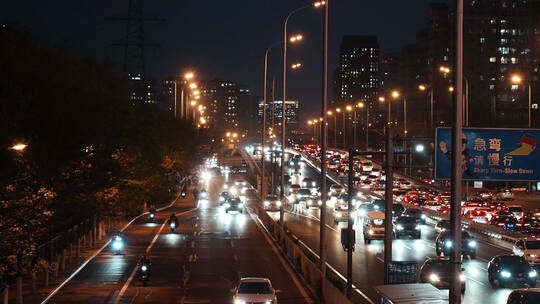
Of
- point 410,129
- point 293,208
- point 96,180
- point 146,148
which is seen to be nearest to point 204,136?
point 410,129

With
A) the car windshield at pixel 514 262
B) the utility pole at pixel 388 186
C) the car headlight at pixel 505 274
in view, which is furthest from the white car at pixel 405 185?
the utility pole at pixel 388 186

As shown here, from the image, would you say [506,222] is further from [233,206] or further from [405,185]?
[405,185]

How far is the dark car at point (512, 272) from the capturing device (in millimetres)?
31812

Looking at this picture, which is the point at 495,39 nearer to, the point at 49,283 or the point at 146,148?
the point at 146,148

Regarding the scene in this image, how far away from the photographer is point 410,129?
128500 mm

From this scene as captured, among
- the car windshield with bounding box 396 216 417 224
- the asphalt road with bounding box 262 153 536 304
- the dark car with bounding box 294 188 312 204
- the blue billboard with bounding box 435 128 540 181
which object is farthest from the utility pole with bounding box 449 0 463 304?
the dark car with bounding box 294 188 312 204

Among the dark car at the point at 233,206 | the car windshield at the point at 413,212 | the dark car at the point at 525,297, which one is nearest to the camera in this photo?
the dark car at the point at 525,297

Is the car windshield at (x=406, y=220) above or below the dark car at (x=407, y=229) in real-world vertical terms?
above

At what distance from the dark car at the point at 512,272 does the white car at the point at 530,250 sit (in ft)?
20.2

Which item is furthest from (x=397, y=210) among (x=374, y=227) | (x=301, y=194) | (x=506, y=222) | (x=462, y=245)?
(x=301, y=194)

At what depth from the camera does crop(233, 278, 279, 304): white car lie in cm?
2648

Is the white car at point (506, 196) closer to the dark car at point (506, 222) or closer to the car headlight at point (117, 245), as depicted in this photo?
the dark car at point (506, 222)

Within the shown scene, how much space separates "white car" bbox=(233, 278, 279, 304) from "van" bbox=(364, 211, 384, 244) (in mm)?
25427

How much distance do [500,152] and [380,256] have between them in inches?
837
